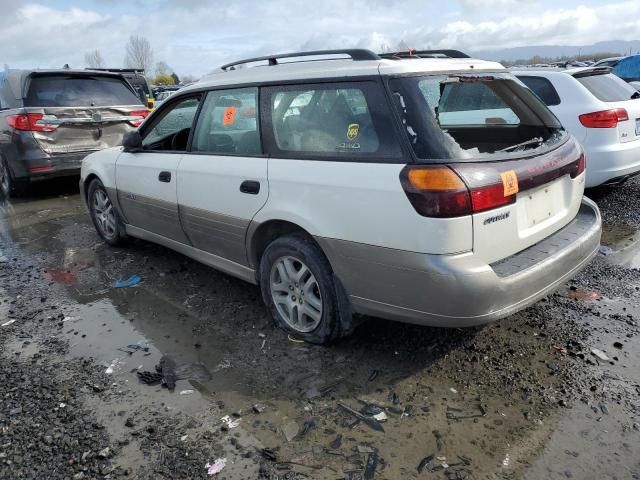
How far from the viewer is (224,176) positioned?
11.8ft

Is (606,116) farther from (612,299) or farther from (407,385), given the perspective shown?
(407,385)

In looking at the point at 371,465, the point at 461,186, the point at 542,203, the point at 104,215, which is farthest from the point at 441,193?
the point at 104,215

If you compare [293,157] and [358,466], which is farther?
[293,157]

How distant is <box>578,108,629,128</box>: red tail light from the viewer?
5.52m

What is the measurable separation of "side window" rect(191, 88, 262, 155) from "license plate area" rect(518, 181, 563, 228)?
1707mm

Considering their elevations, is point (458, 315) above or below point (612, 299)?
above

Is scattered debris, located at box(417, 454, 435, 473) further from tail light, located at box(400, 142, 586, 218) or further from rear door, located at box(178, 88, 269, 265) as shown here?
rear door, located at box(178, 88, 269, 265)

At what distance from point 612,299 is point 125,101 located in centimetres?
755

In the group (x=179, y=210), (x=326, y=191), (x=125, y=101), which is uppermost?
(x=125, y=101)

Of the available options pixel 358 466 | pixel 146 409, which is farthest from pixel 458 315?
pixel 146 409

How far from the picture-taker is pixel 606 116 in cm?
552

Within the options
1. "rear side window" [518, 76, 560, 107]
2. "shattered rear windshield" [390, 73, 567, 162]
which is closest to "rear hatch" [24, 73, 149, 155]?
"shattered rear windshield" [390, 73, 567, 162]

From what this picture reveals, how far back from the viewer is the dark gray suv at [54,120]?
7.49 meters

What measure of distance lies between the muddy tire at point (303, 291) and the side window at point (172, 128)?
1423mm
